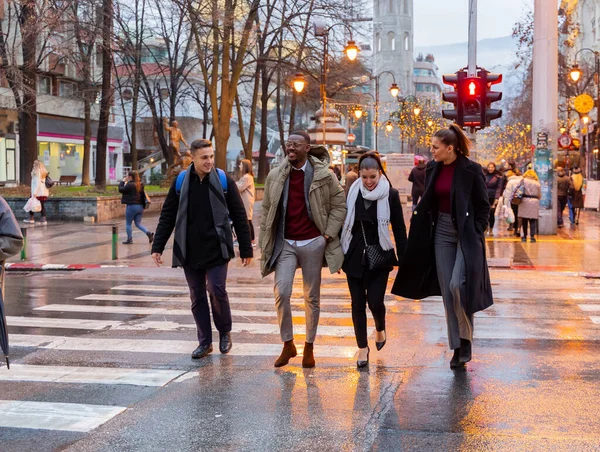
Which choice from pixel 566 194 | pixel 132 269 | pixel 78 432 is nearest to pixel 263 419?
pixel 78 432

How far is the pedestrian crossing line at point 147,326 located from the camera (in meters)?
9.25

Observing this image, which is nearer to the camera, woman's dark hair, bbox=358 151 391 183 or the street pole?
woman's dark hair, bbox=358 151 391 183

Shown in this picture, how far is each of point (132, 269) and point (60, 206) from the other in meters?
12.0

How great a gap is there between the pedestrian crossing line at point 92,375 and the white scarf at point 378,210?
1759 mm

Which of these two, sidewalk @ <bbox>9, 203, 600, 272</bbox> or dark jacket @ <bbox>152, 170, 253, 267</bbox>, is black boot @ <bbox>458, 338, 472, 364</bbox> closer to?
dark jacket @ <bbox>152, 170, 253, 267</bbox>

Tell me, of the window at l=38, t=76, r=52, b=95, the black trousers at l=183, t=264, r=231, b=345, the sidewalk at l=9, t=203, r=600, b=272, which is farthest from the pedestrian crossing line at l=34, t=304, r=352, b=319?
the window at l=38, t=76, r=52, b=95

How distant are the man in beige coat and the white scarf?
0.06m

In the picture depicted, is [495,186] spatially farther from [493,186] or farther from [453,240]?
[453,240]

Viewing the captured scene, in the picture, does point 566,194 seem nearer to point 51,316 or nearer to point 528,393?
point 51,316

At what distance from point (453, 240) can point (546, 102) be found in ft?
51.4

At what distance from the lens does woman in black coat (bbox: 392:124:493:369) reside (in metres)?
6.98

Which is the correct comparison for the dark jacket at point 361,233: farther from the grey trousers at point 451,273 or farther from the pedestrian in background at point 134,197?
the pedestrian in background at point 134,197

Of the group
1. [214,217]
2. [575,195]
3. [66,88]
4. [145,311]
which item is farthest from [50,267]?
[66,88]

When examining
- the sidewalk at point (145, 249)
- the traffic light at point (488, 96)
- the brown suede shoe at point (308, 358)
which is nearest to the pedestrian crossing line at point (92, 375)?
the brown suede shoe at point (308, 358)
